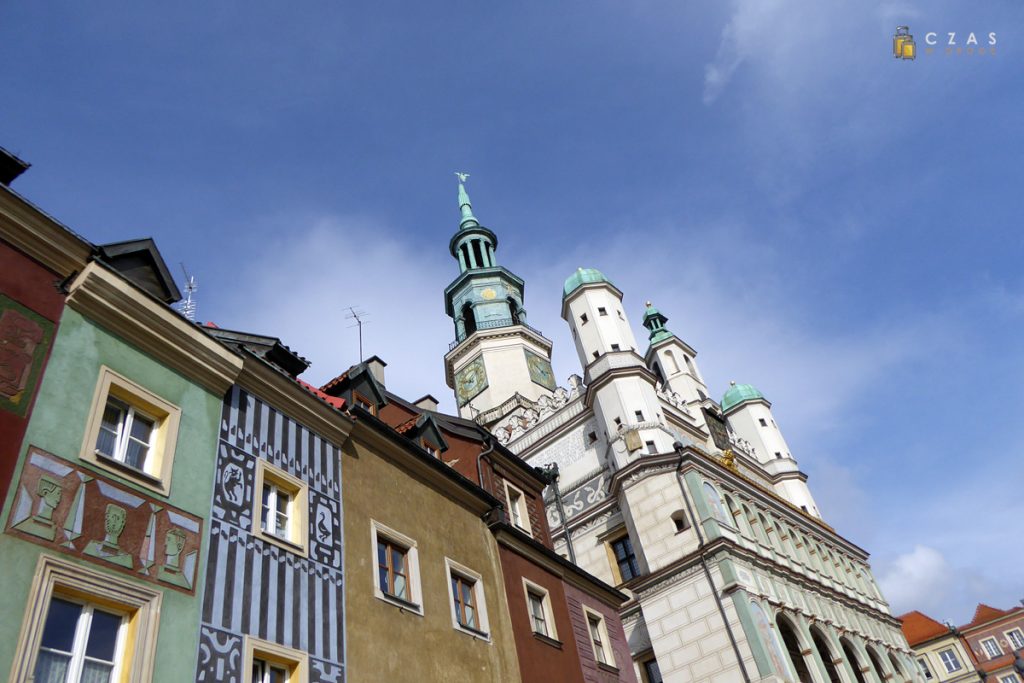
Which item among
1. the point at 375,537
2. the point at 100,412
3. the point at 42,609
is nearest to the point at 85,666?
the point at 42,609

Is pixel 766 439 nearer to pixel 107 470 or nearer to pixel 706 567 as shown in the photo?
pixel 706 567

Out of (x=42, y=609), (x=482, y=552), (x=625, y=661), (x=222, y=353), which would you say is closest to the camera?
(x=42, y=609)

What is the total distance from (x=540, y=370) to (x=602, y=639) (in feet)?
104

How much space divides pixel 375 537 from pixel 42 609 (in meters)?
6.63

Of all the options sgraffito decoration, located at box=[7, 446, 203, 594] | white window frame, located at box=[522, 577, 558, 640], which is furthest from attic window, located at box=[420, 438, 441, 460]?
sgraffito decoration, located at box=[7, 446, 203, 594]

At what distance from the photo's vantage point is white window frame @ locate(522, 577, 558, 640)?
18458mm

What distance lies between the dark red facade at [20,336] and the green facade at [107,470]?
0.43 feet

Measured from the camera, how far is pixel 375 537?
15016mm

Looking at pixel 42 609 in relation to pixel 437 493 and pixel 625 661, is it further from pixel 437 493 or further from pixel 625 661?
pixel 625 661

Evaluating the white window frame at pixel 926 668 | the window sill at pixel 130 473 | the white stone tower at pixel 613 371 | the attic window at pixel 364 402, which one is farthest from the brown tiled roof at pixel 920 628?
the window sill at pixel 130 473

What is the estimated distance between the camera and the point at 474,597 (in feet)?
55.9

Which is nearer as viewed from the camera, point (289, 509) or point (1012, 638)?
point (289, 509)

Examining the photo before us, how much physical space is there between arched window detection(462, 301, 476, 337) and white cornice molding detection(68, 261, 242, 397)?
4400 cm

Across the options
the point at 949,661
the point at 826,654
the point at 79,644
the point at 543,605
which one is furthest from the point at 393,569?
the point at 949,661
